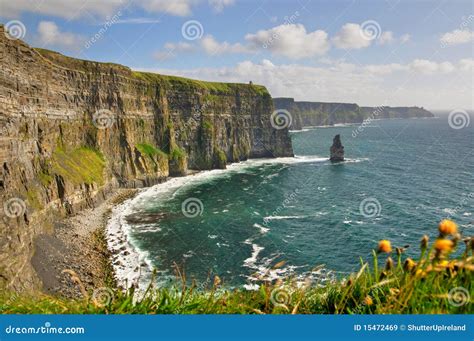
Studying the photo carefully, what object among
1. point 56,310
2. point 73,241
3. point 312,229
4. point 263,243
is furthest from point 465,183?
point 56,310

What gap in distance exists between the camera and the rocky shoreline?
40.1 metres

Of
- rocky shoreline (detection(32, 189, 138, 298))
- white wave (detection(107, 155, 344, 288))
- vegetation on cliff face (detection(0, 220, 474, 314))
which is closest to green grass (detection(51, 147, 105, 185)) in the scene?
rocky shoreline (detection(32, 189, 138, 298))

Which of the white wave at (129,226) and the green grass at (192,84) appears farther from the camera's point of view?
the green grass at (192,84)

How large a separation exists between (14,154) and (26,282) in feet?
53.0

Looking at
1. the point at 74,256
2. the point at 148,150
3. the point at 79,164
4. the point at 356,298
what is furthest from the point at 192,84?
the point at 356,298

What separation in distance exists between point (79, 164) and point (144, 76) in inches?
1915

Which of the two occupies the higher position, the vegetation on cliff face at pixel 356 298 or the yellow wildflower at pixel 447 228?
the yellow wildflower at pixel 447 228

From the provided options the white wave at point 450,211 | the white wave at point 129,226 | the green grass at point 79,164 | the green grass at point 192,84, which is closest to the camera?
the white wave at point 129,226

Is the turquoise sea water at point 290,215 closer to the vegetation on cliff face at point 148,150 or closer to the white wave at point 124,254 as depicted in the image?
the white wave at point 124,254

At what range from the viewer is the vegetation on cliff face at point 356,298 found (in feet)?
15.9

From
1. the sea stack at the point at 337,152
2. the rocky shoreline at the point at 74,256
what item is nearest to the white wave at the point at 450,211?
the rocky shoreline at the point at 74,256

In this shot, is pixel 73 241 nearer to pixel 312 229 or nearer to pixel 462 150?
pixel 312 229

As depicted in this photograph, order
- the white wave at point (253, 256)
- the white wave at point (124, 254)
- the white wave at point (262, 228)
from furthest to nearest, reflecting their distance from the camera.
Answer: the white wave at point (262, 228), the white wave at point (253, 256), the white wave at point (124, 254)

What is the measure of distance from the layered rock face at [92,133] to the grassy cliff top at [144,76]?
1.09 feet
